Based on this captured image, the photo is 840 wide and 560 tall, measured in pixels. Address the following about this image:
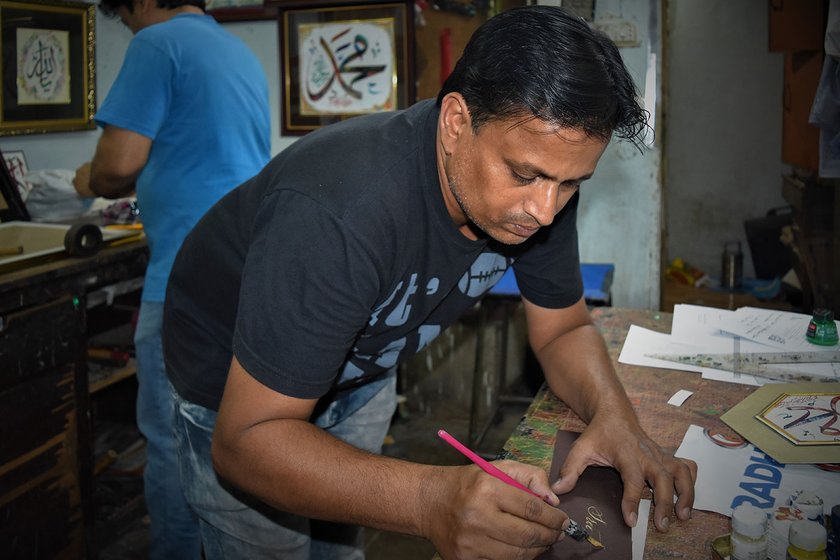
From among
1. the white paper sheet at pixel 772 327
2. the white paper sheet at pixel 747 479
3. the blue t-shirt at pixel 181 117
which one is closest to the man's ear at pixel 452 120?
the white paper sheet at pixel 747 479

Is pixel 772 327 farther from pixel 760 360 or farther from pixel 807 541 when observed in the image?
pixel 807 541

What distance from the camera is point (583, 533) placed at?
0.97 m

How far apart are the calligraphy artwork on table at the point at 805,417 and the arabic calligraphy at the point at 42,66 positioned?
2.78 meters

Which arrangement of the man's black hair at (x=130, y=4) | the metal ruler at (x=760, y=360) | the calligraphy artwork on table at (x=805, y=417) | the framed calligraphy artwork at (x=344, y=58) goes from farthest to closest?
the framed calligraphy artwork at (x=344, y=58), the man's black hair at (x=130, y=4), the metal ruler at (x=760, y=360), the calligraphy artwork on table at (x=805, y=417)

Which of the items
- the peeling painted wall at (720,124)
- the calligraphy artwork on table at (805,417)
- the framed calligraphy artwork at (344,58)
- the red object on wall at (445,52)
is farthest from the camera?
the peeling painted wall at (720,124)

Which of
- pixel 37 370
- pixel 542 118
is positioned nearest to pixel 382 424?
pixel 542 118


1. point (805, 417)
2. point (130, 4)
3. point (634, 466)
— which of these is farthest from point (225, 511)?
point (130, 4)

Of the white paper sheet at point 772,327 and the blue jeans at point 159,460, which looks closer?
the white paper sheet at point 772,327

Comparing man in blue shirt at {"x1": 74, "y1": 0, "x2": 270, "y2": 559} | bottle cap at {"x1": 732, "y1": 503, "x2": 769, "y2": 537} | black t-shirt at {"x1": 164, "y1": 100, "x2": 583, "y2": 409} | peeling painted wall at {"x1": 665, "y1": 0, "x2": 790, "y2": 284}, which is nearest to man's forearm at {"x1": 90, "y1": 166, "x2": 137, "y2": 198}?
man in blue shirt at {"x1": 74, "y1": 0, "x2": 270, "y2": 559}

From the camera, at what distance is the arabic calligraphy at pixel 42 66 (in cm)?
283

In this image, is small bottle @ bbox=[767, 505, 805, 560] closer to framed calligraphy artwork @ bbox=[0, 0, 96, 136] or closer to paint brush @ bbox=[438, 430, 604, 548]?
paint brush @ bbox=[438, 430, 604, 548]

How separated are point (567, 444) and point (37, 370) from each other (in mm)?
1507

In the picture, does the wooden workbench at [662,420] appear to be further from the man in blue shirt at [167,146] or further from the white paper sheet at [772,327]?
the man in blue shirt at [167,146]

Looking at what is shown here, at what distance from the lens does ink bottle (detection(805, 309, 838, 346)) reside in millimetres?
1545
